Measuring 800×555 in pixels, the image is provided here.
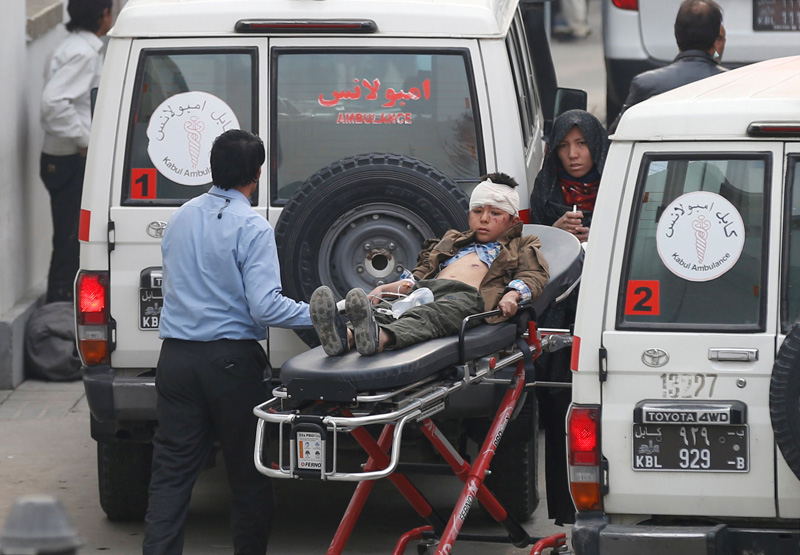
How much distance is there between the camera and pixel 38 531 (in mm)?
2588

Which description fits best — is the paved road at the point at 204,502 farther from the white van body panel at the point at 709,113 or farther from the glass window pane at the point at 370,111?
the white van body panel at the point at 709,113

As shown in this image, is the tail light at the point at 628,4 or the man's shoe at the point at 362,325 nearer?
the man's shoe at the point at 362,325

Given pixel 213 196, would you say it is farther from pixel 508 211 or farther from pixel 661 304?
pixel 661 304

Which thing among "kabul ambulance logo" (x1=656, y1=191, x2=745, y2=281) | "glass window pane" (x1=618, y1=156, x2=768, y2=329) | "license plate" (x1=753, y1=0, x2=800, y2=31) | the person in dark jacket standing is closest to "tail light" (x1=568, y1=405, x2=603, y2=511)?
"glass window pane" (x1=618, y1=156, x2=768, y2=329)

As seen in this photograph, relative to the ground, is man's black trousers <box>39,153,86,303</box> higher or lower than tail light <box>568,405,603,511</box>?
higher

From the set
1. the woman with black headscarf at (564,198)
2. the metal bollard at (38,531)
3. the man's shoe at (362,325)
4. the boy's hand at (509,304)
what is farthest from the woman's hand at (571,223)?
the metal bollard at (38,531)

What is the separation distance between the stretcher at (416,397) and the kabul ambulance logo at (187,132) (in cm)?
115

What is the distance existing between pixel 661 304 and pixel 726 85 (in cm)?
82

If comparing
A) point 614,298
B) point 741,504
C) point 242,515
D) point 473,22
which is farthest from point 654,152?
point 242,515

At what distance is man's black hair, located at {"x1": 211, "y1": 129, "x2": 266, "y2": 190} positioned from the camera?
534 centimetres

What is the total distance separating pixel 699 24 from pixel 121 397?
11.6ft

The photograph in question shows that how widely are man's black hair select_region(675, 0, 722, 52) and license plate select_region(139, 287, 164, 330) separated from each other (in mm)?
3181

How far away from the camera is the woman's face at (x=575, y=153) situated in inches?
263

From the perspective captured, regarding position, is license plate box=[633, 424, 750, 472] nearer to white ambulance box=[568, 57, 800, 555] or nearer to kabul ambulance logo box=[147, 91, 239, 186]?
white ambulance box=[568, 57, 800, 555]
